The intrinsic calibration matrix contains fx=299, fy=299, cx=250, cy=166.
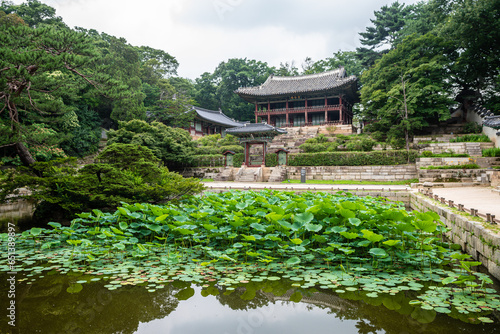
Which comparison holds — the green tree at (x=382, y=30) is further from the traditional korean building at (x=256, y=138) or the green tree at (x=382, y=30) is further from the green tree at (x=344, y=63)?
the traditional korean building at (x=256, y=138)

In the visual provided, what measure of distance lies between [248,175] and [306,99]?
15.3 m

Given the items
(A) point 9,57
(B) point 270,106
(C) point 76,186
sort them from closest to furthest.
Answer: (C) point 76,186 → (A) point 9,57 → (B) point 270,106

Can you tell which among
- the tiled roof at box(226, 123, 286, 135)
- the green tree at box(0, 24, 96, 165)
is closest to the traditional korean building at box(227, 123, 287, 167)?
the tiled roof at box(226, 123, 286, 135)

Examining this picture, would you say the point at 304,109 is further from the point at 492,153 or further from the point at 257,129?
the point at 492,153

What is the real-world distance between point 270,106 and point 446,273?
104 feet

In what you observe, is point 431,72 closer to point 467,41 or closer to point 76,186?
point 467,41

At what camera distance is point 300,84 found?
33.7 metres

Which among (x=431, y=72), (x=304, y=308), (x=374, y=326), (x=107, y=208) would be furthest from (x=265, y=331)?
(x=431, y=72)

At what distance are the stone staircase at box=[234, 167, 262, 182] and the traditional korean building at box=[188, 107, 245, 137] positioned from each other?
13293 mm

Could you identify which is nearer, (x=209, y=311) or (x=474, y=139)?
(x=209, y=311)

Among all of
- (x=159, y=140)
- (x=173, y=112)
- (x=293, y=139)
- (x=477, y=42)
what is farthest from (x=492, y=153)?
(x=173, y=112)

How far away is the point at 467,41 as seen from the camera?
66.4ft

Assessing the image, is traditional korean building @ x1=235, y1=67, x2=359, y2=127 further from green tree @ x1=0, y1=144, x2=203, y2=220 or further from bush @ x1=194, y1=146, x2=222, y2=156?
green tree @ x1=0, y1=144, x2=203, y2=220

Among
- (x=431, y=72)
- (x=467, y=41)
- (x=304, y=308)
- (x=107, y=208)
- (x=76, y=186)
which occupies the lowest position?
(x=304, y=308)
